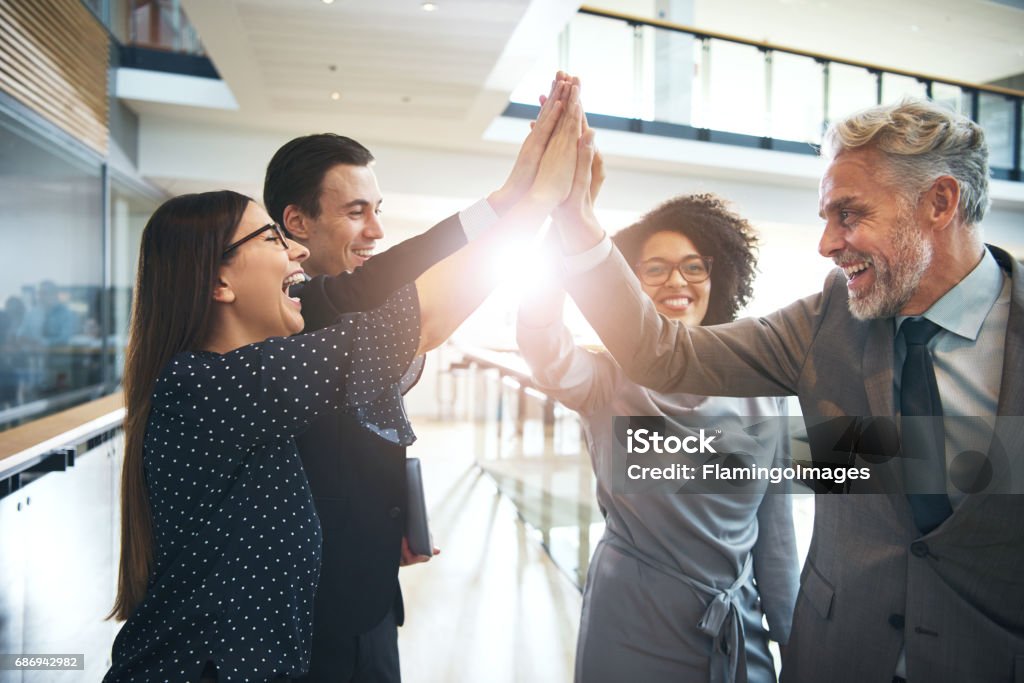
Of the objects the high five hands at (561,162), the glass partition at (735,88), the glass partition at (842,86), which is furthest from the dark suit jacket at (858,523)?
the glass partition at (842,86)

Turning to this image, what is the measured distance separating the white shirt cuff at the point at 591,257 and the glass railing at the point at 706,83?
5839 mm

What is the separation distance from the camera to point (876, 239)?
1183mm

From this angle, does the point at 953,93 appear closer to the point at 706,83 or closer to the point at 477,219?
the point at 706,83

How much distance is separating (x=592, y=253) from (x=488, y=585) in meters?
3.01

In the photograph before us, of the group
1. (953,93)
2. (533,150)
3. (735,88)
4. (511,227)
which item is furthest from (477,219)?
(953,93)

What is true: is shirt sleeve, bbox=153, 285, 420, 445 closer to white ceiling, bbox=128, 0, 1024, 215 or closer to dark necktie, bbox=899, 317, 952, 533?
dark necktie, bbox=899, 317, 952, 533

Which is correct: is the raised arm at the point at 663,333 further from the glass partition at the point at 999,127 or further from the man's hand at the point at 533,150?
the glass partition at the point at 999,127

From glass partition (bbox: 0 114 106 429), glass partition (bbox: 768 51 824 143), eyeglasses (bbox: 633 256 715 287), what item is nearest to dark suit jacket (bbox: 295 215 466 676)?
eyeglasses (bbox: 633 256 715 287)

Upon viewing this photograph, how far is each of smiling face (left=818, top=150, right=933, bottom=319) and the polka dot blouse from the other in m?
0.85

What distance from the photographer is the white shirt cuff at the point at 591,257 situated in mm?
1174

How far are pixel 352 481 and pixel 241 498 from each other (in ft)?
0.75

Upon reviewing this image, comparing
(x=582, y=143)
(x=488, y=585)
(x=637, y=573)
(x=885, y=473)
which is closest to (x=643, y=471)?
(x=637, y=573)

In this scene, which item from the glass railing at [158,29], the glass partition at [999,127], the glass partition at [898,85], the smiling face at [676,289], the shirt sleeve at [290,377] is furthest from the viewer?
the glass partition at [999,127]

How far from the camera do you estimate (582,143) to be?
121 cm
